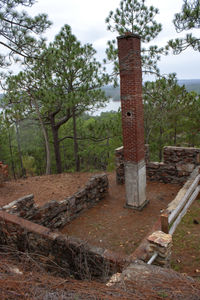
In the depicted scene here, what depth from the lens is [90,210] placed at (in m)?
8.46

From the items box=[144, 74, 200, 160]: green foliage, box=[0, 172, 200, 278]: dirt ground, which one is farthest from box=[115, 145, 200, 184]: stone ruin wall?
box=[144, 74, 200, 160]: green foliage

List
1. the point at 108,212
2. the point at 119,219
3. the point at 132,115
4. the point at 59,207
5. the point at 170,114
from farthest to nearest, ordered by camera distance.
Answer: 1. the point at 170,114
2. the point at 108,212
3. the point at 119,219
4. the point at 132,115
5. the point at 59,207

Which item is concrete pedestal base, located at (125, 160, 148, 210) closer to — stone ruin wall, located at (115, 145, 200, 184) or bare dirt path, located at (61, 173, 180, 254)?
bare dirt path, located at (61, 173, 180, 254)

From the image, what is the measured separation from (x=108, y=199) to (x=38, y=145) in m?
20.6

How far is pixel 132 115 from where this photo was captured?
23.9ft

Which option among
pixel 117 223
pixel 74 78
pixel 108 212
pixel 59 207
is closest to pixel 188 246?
pixel 117 223

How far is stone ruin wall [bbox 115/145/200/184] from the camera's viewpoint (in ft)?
31.4

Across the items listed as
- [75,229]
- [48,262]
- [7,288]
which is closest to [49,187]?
[75,229]

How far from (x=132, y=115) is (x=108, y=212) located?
12.2 ft

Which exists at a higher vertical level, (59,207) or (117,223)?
(59,207)

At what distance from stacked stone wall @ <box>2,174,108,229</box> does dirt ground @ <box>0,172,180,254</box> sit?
28 centimetres

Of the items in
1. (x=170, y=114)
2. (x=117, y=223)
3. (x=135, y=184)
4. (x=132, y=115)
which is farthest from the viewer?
(x=170, y=114)

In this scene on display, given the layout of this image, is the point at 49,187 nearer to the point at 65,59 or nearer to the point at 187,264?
the point at 65,59

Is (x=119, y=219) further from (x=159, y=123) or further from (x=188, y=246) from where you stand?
(x=159, y=123)
